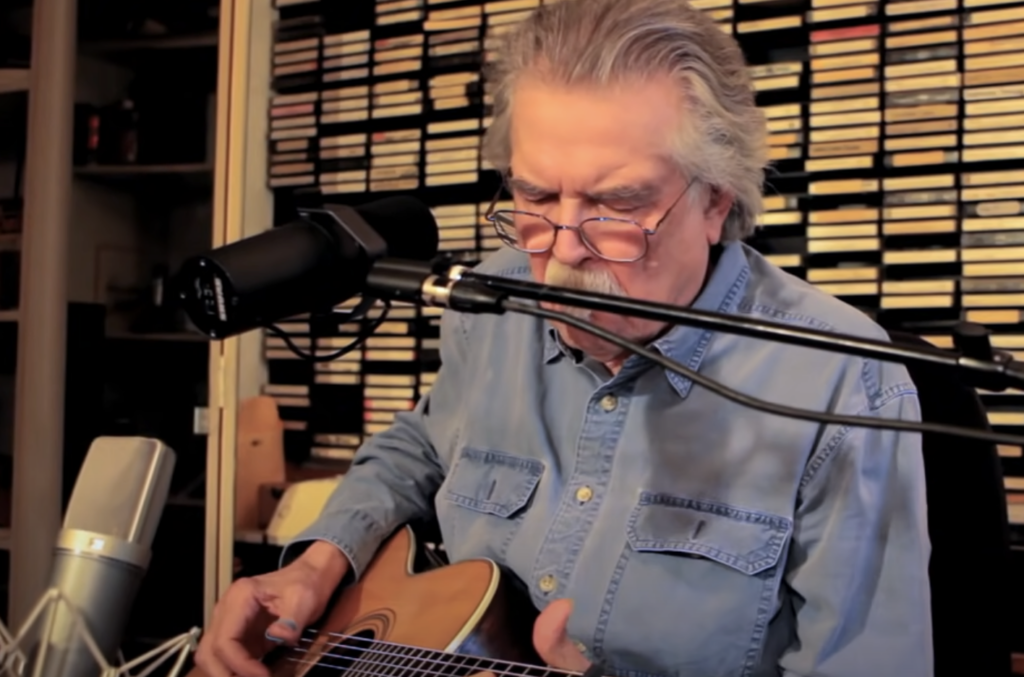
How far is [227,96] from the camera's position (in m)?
1.82

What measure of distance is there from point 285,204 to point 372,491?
1037mm

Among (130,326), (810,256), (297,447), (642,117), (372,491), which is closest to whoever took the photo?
(642,117)

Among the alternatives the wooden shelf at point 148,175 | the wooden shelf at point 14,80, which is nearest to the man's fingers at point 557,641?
the wooden shelf at point 148,175

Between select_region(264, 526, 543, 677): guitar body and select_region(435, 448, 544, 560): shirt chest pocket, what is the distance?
0.05 m

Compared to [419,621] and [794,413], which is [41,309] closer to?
[419,621]

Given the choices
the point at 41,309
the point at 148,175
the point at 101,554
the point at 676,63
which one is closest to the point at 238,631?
the point at 101,554

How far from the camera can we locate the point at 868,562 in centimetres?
80

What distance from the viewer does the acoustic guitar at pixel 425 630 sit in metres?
0.84

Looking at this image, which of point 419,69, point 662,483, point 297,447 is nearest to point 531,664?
point 662,483

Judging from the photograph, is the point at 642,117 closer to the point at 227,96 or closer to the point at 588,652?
the point at 588,652

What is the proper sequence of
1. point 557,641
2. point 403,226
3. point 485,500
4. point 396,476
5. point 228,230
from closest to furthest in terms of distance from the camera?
point 403,226 < point 557,641 < point 485,500 < point 396,476 < point 228,230

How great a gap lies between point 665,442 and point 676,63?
37cm

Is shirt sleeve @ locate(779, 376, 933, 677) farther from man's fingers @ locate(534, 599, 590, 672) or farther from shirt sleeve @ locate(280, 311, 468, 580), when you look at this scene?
shirt sleeve @ locate(280, 311, 468, 580)

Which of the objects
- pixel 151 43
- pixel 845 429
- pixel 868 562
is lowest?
pixel 868 562
